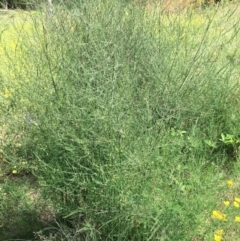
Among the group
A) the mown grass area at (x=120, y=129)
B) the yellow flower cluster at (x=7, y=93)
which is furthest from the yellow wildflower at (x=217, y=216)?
the yellow flower cluster at (x=7, y=93)

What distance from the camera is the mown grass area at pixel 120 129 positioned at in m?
2.39

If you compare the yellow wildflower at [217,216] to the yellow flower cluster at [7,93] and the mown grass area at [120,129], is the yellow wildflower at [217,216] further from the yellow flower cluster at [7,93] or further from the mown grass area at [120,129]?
the yellow flower cluster at [7,93]

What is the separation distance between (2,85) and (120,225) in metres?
1.37

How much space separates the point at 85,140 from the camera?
7.80 ft

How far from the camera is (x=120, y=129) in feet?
7.83

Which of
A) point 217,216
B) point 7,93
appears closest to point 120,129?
point 217,216

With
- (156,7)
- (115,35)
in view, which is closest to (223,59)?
(156,7)

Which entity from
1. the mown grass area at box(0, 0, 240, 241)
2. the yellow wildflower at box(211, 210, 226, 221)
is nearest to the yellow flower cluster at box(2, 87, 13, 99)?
the mown grass area at box(0, 0, 240, 241)

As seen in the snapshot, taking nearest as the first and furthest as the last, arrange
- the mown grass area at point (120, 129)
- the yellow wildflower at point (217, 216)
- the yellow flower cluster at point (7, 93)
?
the mown grass area at point (120, 129)
the yellow wildflower at point (217, 216)
the yellow flower cluster at point (7, 93)

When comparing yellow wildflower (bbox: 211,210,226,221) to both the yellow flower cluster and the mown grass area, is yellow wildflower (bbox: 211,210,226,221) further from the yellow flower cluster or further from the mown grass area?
the yellow flower cluster

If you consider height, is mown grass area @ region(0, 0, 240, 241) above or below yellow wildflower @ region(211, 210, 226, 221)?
above

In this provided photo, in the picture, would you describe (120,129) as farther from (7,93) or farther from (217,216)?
(7,93)

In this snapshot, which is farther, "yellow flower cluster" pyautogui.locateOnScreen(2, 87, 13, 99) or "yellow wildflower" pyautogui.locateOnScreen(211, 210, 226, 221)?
"yellow flower cluster" pyautogui.locateOnScreen(2, 87, 13, 99)

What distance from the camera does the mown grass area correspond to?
7.86ft
